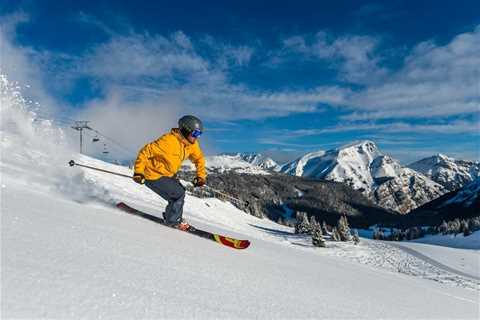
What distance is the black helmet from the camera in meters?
8.38

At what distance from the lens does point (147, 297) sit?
3336 mm

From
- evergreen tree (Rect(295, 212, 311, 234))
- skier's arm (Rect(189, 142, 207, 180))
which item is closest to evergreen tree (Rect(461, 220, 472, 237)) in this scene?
evergreen tree (Rect(295, 212, 311, 234))

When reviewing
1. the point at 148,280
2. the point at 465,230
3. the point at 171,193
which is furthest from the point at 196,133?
the point at 465,230

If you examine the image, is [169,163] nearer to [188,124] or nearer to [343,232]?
[188,124]

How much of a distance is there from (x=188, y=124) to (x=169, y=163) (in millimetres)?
953

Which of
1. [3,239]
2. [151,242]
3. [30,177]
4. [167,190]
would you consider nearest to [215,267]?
[151,242]

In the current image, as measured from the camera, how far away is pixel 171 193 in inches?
331

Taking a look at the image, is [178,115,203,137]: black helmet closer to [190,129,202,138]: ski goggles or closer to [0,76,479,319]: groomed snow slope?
[190,129,202,138]: ski goggles

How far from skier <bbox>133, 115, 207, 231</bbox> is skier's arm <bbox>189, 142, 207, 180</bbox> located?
0.33m

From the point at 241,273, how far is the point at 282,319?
67.2 inches

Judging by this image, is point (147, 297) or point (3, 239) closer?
point (147, 297)

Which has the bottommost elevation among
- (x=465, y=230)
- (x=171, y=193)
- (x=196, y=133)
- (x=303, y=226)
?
(x=465, y=230)

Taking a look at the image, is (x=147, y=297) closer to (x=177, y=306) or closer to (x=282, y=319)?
(x=177, y=306)

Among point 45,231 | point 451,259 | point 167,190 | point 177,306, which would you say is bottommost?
point 451,259
